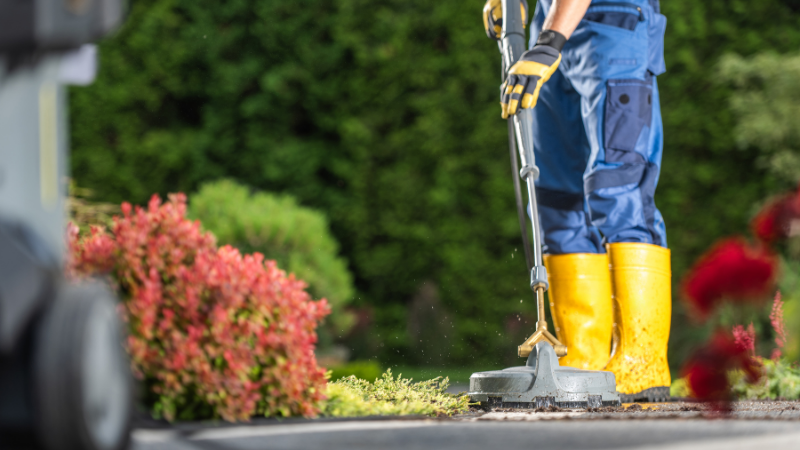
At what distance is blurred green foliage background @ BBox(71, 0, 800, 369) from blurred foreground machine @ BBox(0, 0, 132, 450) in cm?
611

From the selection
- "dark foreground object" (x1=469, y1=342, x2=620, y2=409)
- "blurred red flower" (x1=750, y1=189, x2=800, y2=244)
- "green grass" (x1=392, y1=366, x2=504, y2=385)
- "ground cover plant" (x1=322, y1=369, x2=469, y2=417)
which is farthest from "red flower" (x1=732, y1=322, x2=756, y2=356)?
"green grass" (x1=392, y1=366, x2=504, y2=385)

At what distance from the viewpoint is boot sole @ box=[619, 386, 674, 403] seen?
2943mm

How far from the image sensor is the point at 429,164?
24.2 feet

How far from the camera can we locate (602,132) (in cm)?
295

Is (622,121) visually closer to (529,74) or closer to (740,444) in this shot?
(529,74)

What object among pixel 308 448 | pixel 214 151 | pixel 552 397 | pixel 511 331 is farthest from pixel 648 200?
pixel 214 151

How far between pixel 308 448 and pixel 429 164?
19.6ft

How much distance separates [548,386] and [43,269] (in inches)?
76.2

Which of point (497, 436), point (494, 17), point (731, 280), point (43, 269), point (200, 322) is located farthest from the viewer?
point (494, 17)

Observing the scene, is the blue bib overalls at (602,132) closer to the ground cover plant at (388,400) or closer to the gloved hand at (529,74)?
the gloved hand at (529,74)

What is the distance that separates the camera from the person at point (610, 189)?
291 centimetres

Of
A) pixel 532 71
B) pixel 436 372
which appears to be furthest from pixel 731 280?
pixel 436 372

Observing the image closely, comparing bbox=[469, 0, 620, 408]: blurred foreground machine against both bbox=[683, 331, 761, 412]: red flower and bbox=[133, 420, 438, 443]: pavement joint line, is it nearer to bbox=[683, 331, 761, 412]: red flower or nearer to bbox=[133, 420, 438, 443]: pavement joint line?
bbox=[133, 420, 438, 443]: pavement joint line

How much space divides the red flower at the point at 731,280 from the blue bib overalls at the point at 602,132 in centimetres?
207
